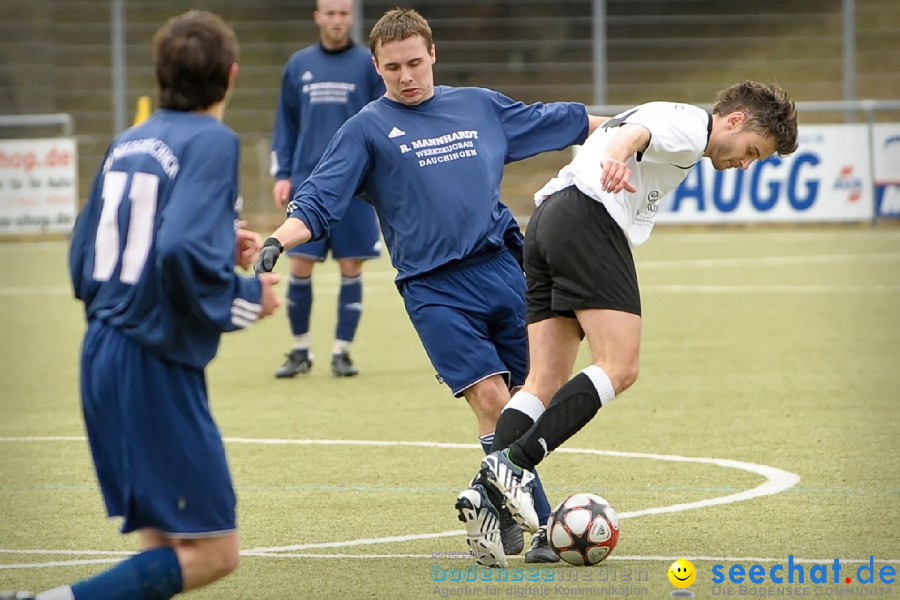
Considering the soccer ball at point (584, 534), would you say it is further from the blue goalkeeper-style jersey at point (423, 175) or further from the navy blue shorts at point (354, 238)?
the navy blue shorts at point (354, 238)

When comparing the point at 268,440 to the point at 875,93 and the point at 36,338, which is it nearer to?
the point at 36,338

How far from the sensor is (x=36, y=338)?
12.3 m

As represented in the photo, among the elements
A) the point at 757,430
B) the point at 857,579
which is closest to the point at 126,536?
the point at 857,579

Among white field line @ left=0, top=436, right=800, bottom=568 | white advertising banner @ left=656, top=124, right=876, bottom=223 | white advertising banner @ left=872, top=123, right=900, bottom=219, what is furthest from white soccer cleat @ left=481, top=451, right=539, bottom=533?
white advertising banner @ left=872, top=123, right=900, bottom=219

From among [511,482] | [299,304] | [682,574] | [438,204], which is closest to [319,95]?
[299,304]

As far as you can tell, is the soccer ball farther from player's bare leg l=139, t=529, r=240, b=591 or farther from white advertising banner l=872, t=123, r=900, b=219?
white advertising banner l=872, t=123, r=900, b=219

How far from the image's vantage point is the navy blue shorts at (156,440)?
3914mm

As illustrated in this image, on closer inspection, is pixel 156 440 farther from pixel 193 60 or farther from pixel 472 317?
pixel 472 317

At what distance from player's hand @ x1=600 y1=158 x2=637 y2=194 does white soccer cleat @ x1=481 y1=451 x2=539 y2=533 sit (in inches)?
35.6

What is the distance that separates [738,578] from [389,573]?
110cm

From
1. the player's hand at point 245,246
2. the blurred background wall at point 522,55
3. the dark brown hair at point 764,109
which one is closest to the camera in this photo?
the player's hand at point 245,246

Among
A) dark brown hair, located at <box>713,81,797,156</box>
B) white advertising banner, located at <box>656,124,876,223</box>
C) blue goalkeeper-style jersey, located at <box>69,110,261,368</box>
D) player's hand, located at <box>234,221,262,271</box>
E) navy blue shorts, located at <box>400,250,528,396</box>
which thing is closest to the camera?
blue goalkeeper-style jersey, located at <box>69,110,261,368</box>

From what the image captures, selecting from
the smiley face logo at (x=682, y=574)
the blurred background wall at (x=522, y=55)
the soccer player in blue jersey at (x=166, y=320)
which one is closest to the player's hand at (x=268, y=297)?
the soccer player in blue jersey at (x=166, y=320)

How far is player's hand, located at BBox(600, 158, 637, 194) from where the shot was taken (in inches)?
190
